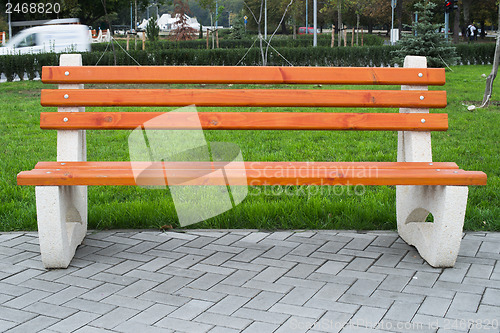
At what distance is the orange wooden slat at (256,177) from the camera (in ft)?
10.7

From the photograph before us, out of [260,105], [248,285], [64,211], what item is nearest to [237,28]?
[260,105]

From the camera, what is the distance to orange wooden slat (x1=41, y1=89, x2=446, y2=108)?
3564mm

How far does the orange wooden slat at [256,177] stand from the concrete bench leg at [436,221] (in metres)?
0.10

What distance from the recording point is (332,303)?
2992 millimetres

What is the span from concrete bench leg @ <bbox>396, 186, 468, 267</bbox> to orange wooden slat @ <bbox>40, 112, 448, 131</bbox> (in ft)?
1.37

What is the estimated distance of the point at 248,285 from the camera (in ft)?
10.6

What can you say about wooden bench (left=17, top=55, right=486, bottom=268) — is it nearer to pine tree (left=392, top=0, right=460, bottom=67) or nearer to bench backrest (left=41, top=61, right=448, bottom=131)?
bench backrest (left=41, top=61, right=448, bottom=131)

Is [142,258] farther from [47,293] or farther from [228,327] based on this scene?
[228,327]

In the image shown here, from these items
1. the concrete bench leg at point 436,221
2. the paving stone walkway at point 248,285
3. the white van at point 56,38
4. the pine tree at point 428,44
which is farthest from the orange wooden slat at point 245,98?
the white van at point 56,38

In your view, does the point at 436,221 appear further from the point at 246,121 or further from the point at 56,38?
the point at 56,38

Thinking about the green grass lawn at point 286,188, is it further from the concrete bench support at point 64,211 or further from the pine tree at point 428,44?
the pine tree at point 428,44

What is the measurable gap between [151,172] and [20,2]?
40079mm

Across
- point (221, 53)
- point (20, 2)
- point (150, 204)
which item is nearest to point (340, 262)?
point (150, 204)

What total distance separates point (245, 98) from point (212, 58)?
50.9ft
